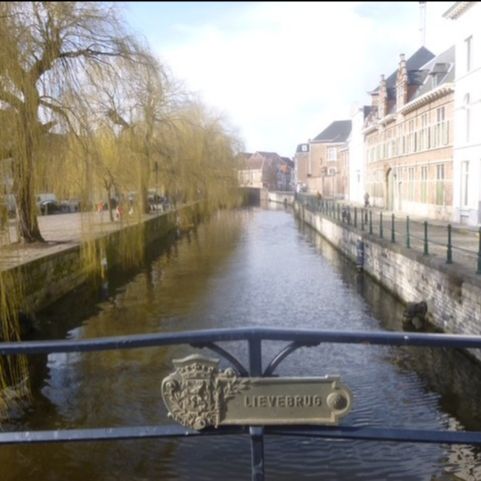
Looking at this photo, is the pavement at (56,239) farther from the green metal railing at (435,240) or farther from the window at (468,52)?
the window at (468,52)

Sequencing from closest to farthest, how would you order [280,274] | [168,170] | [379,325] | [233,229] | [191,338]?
[191,338]
[379,325]
[280,274]
[168,170]
[233,229]

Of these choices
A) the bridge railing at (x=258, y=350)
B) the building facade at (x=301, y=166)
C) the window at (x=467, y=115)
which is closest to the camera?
the bridge railing at (x=258, y=350)

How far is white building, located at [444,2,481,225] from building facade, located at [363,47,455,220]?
3.97 ft

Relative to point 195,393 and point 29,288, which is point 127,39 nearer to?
point 29,288

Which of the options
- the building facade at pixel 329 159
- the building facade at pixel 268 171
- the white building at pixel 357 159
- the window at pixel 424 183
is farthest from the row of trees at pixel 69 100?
the building facade at pixel 268 171

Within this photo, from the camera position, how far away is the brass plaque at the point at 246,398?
7.37 feet

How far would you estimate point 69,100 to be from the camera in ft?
30.9

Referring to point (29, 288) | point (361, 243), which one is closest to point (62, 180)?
point (29, 288)

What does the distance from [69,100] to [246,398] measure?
8319 mm

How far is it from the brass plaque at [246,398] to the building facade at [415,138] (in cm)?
2028

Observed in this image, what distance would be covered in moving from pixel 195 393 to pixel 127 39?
35.7ft

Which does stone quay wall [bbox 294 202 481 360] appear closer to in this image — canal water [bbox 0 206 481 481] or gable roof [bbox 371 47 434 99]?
canal water [bbox 0 206 481 481]

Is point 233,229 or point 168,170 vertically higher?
point 168,170

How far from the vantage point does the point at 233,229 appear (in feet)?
107
